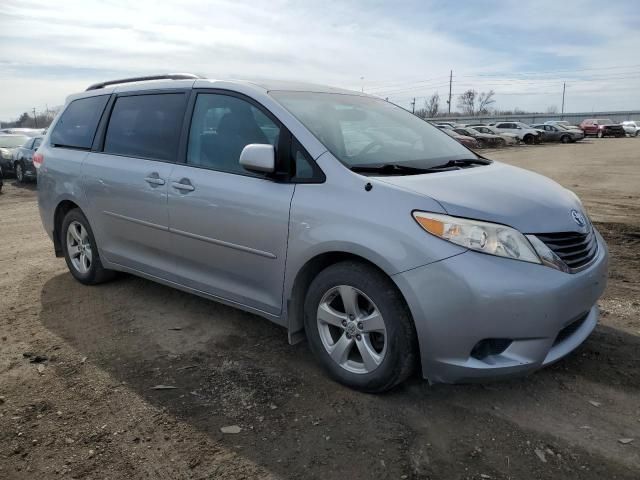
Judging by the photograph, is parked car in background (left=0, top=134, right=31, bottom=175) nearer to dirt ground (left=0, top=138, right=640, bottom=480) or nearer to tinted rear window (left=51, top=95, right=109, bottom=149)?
tinted rear window (left=51, top=95, right=109, bottom=149)

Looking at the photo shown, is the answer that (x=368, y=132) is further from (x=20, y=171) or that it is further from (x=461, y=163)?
(x=20, y=171)

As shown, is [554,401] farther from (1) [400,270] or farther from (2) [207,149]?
(2) [207,149]

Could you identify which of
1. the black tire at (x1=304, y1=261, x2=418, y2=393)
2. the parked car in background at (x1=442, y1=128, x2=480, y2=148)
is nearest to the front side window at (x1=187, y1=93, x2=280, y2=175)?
the black tire at (x1=304, y1=261, x2=418, y2=393)

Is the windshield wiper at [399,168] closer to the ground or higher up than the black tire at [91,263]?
higher up

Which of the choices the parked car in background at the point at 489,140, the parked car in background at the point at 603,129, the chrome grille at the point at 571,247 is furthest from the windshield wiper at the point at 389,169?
the parked car in background at the point at 603,129

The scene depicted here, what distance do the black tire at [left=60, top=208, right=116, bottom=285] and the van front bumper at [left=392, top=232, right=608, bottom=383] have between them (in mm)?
3326

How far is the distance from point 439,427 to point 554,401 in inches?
28.9

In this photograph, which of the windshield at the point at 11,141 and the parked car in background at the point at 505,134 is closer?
the windshield at the point at 11,141

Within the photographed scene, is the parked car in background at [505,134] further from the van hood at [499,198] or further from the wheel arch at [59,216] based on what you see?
the van hood at [499,198]

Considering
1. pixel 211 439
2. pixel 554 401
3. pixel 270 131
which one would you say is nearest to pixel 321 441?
pixel 211 439

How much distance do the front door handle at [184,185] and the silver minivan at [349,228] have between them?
0.05 ft

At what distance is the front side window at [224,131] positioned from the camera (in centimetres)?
355

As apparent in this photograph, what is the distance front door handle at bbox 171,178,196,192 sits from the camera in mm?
3775

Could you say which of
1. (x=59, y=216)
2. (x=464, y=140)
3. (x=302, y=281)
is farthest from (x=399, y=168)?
(x=464, y=140)
